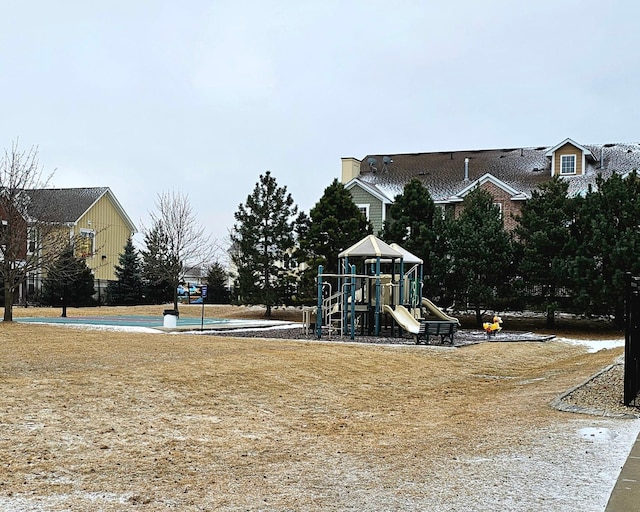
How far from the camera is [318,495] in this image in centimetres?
643

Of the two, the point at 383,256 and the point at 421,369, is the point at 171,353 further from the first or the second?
the point at 383,256

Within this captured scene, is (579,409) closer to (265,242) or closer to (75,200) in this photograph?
(265,242)

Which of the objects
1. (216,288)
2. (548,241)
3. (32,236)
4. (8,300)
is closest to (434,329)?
(548,241)

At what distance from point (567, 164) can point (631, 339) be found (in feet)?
104

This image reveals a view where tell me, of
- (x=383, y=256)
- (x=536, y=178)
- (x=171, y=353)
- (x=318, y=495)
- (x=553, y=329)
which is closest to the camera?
(x=318, y=495)

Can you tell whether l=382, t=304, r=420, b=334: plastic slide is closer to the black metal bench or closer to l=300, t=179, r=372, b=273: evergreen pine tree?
the black metal bench

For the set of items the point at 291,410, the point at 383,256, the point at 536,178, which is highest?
Answer: the point at 536,178

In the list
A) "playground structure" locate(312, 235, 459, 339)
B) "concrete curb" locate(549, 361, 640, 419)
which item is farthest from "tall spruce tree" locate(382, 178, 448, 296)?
"concrete curb" locate(549, 361, 640, 419)

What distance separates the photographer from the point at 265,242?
1533 inches

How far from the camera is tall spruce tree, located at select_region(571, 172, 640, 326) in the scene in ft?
98.5

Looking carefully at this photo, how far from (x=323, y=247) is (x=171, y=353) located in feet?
68.7

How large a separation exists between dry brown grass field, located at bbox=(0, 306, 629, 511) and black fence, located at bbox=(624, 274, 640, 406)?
1186 mm

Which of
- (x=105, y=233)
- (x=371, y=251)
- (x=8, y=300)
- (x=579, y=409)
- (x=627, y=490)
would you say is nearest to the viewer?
(x=627, y=490)

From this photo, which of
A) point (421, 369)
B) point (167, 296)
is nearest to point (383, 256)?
point (421, 369)
